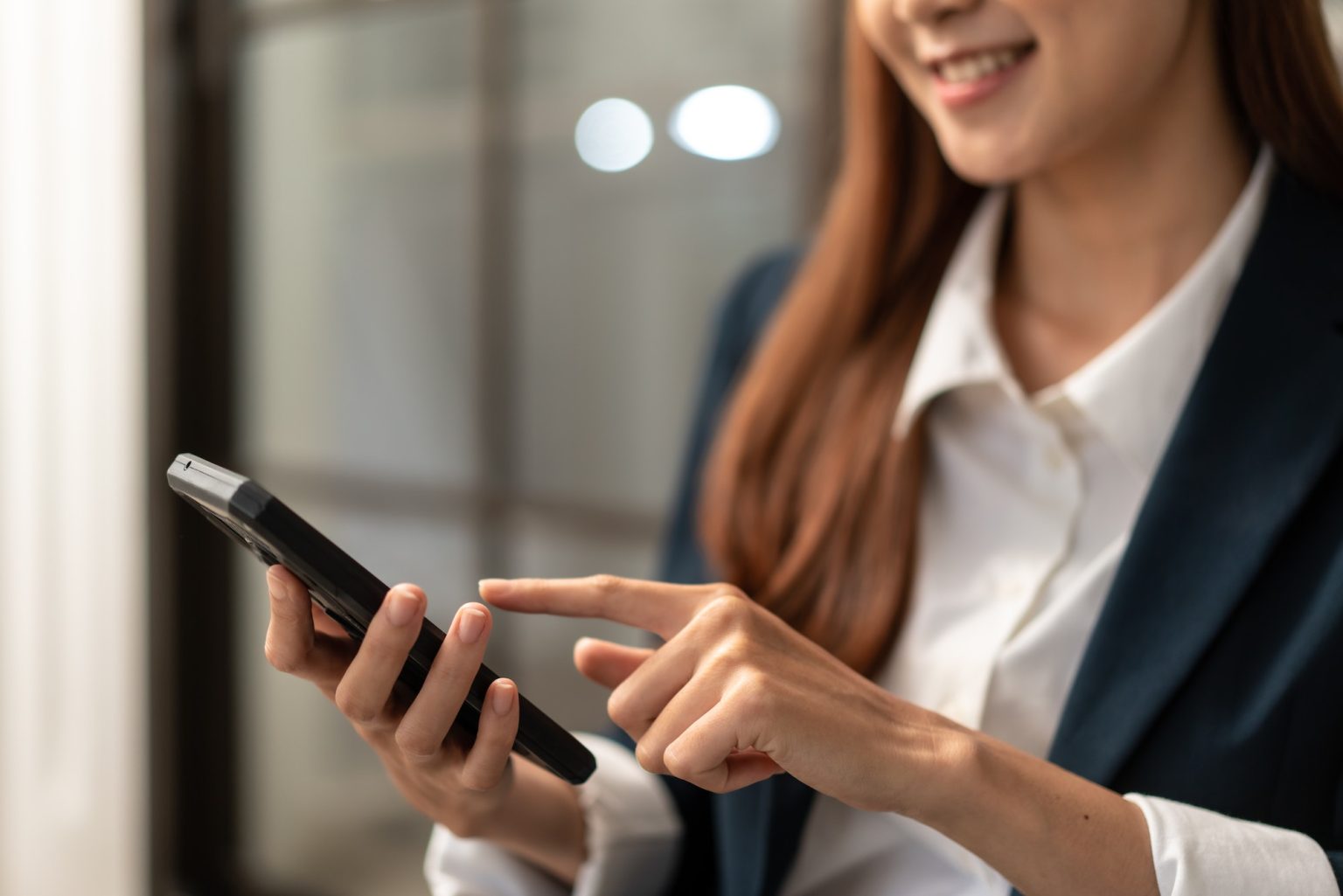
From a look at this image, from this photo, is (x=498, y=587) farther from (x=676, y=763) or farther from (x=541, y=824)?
(x=541, y=824)

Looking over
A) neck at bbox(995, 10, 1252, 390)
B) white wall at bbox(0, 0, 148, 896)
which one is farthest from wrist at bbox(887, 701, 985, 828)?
white wall at bbox(0, 0, 148, 896)

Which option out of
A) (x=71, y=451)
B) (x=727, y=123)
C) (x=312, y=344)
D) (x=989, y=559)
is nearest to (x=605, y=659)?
(x=989, y=559)

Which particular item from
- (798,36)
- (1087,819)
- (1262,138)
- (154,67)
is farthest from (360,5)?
(1087,819)

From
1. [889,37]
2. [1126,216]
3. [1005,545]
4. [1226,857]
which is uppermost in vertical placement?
[889,37]

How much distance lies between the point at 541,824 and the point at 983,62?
2.03ft

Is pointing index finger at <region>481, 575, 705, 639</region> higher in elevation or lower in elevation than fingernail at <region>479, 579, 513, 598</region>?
lower

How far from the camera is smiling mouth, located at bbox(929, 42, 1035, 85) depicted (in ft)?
2.77

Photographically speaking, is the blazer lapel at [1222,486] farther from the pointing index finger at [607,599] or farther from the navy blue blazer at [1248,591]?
the pointing index finger at [607,599]

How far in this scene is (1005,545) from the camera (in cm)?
93

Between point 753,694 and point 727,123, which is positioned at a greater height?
point 727,123

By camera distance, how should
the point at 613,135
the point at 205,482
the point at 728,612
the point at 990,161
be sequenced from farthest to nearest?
the point at 613,135, the point at 990,161, the point at 728,612, the point at 205,482

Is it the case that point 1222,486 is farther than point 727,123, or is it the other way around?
point 727,123

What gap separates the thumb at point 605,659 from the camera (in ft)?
2.48

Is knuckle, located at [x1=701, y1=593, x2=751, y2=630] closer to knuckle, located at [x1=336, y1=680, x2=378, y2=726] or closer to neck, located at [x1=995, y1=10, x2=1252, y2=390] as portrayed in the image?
knuckle, located at [x1=336, y1=680, x2=378, y2=726]
